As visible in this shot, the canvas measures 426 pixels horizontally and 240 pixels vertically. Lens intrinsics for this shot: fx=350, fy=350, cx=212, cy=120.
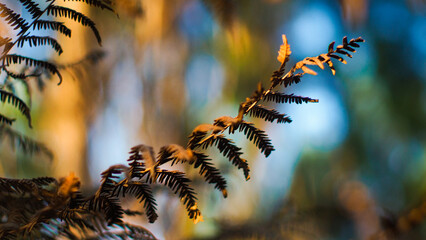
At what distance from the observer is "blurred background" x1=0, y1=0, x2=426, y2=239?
2.93m

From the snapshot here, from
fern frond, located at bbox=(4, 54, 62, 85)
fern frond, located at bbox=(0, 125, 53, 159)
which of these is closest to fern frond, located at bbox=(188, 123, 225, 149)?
fern frond, located at bbox=(4, 54, 62, 85)

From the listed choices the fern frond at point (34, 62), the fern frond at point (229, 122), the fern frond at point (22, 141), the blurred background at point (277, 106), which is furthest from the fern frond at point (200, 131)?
the blurred background at point (277, 106)

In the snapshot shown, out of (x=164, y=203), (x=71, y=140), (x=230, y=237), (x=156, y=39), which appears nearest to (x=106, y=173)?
(x=230, y=237)

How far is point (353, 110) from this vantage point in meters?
3.42

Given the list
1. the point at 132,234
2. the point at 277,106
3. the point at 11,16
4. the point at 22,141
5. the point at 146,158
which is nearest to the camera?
the point at 146,158

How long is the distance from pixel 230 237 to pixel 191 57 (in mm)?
1887

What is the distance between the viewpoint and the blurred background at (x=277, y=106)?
2.93m

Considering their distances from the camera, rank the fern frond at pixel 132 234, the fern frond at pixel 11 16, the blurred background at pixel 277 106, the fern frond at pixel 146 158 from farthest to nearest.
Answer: the blurred background at pixel 277 106, the fern frond at pixel 132 234, the fern frond at pixel 11 16, the fern frond at pixel 146 158

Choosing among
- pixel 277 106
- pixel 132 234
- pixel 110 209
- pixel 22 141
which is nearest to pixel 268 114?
pixel 110 209

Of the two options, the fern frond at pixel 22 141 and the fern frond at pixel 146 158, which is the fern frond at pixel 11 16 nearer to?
the fern frond at pixel 146 158

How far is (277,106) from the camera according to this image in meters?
3.14

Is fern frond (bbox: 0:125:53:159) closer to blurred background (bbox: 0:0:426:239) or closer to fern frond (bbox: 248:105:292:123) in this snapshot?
fern frond (bbox: 248:105:292:123)

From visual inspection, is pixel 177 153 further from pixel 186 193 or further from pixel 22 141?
pixel 22 141

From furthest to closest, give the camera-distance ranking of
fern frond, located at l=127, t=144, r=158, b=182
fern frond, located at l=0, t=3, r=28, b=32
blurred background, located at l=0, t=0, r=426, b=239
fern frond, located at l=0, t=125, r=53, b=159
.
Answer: blurred background, located at l=0, t=0, r=426, b=239
fern frond, located at l=0, t=125, r=53, b=159
fern frond, located at l=0, t=3, r=28, b=32
fern frond, located at l=127, t=144, r=158, b=182
